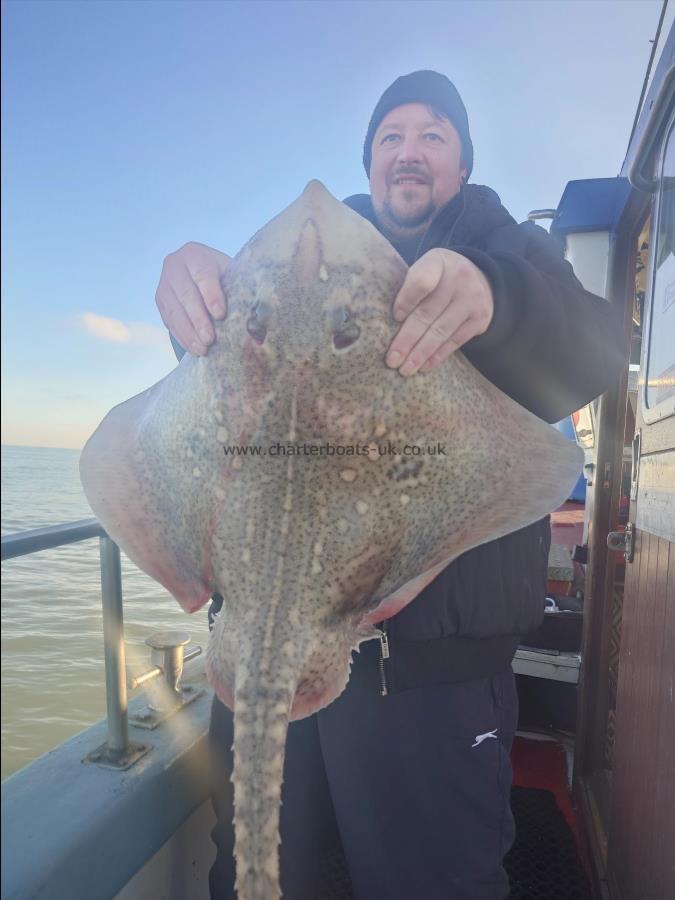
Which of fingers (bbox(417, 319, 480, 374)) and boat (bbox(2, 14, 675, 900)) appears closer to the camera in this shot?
fingers (bbox(417, 319, 480, 374))

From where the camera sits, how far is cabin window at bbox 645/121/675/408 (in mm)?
2182

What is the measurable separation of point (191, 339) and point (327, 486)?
528mm

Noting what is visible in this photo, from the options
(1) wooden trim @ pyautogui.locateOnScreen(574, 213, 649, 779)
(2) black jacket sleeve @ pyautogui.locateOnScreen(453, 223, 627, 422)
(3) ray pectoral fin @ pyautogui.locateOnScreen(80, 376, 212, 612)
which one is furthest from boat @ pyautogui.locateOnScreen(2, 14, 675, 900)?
(2) black jacket sleeve @ pyautogui.locateOnScreen(453, 223, 627, 422)

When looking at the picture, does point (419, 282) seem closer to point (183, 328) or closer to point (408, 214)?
point (183, 328)

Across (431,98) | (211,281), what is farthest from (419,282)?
(431,98)

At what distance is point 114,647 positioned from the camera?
221cm

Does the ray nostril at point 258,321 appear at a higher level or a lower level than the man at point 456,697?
higher

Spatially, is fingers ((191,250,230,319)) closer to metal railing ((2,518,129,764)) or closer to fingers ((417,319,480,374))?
fingers ((417,319,480,374))

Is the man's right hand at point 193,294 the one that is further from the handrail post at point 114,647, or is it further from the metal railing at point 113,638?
the handrail post at point 114,647

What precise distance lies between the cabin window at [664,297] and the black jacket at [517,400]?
0.45m

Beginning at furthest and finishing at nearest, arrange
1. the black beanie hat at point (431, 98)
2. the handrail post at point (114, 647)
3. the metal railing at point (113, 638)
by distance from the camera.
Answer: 1. the black beanie hat at point (431, 98)
2. the handrail post at point (114, 647)
3. the metal railing at point (113, 638)

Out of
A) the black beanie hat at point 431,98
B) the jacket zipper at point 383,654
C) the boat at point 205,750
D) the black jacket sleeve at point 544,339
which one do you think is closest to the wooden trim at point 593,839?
the boat at point 205,750

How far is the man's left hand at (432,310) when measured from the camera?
1386mm

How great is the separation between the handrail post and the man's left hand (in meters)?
1.33
